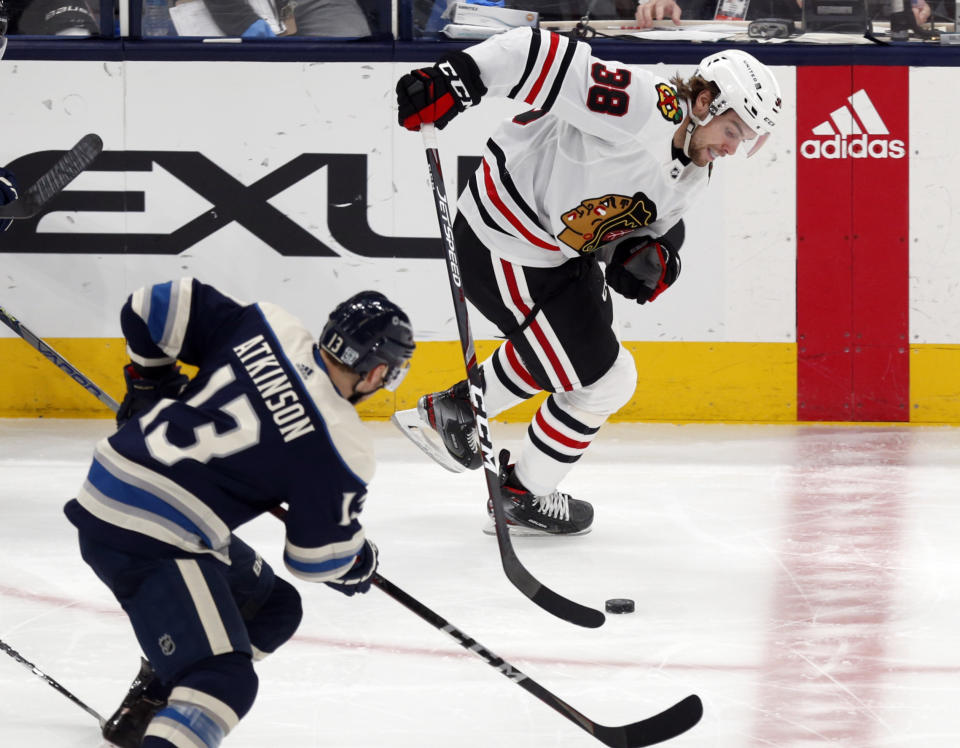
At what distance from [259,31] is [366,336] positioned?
3.17m

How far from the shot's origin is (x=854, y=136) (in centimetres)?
475

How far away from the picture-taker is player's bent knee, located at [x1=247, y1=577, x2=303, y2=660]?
2.13m

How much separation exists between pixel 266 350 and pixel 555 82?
54.2 inches

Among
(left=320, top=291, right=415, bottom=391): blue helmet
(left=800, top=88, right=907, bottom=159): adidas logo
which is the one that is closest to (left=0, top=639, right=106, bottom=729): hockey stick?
(left=320, top=291, right=415, bottom=391): blue helmet

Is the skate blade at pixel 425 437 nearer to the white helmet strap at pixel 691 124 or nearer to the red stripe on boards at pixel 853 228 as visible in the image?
the white helmet strap at pixel 691 124

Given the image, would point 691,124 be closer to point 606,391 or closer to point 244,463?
point 606,391

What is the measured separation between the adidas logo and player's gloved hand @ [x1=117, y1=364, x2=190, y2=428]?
310cm

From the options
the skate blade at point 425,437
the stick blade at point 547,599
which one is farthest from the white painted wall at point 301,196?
the stick blade at point 547,599

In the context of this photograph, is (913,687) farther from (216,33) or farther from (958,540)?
(216,33)

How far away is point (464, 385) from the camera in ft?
11.5

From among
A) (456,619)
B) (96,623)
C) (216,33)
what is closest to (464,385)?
(456,619)

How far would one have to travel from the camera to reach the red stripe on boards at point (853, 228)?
4738 millimetres

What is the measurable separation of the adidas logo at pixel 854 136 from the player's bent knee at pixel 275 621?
122 inches

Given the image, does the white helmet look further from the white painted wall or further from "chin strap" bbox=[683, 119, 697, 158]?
the white painted wall
